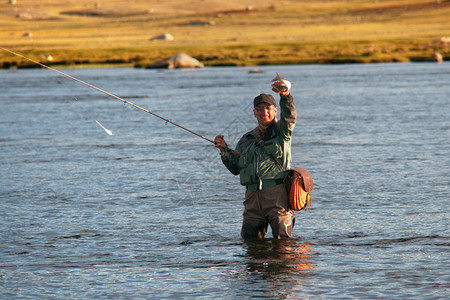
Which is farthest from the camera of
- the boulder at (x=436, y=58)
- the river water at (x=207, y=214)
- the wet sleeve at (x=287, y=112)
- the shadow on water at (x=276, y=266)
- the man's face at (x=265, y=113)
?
the boulder at (x=436, y=58)

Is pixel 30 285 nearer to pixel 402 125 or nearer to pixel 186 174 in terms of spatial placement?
pixel 186 174

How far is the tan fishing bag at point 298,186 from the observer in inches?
289

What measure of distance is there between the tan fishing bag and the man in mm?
87

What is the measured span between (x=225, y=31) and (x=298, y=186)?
117m

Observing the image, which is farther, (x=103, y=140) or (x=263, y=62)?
(x=263, y=62)

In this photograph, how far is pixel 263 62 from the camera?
58500mm

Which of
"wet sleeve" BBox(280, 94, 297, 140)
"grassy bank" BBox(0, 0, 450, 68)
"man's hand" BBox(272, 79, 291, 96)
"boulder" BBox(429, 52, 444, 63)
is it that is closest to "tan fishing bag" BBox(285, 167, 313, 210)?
"wet sleeve" BBox(280, 94, 297, 140)

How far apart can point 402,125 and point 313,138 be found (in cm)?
288

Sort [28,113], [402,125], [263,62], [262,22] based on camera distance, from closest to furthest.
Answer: [402,125]
[28,113]
[263,62]
[262,22]

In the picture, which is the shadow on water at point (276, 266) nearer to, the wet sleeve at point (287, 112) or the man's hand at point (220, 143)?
the man's hand at point (220, 143)

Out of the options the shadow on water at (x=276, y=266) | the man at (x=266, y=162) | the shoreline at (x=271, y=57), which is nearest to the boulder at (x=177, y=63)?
the shoreline at (x=271, y=57)

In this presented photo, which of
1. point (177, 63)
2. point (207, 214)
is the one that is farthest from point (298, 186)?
point (177, 63)

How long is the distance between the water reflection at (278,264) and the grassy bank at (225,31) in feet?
165

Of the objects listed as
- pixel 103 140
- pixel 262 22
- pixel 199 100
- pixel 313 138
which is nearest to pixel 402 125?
pixel 313 138
